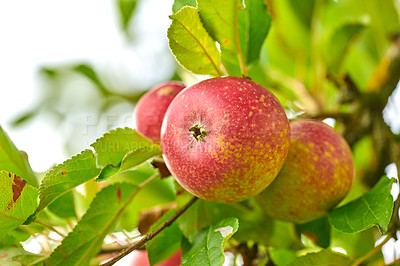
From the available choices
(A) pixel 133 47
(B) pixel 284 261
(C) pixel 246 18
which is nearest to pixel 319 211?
(B) pixel 284 261

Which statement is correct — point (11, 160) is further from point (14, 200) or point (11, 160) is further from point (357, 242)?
point (357, 242)

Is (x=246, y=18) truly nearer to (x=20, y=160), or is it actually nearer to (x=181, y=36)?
(x=181, y=36)

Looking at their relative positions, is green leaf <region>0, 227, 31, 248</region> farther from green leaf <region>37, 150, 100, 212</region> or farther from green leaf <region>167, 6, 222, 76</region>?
green leaf <region>167, 6, 222, 76</region>

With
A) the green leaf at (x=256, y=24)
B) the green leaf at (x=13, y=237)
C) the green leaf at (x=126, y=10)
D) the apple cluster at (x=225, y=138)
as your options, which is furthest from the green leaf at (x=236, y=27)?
the green leaf at (x=126, y=10)

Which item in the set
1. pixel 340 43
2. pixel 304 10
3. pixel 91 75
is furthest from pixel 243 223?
pixel 91 75

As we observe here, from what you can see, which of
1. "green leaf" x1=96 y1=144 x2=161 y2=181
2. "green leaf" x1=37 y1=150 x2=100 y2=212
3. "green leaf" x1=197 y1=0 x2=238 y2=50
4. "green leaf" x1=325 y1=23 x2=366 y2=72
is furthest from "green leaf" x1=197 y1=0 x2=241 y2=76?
"green leaf" x1=325 y1=23 x2=366 y2=72
